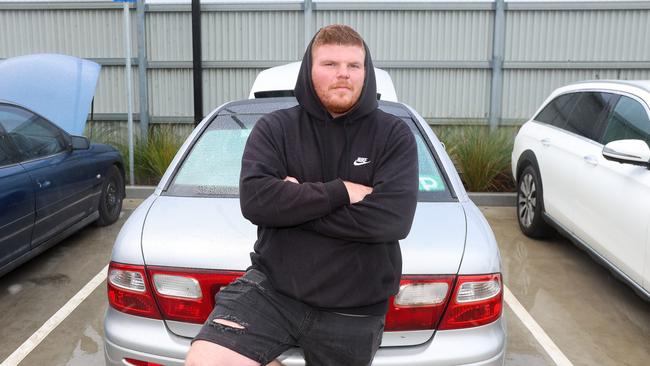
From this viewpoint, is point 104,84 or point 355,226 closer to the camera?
point 355,226

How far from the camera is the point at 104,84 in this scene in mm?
9617

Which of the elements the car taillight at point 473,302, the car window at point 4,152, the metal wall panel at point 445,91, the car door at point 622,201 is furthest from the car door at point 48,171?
the metal wall panel at point 445,91

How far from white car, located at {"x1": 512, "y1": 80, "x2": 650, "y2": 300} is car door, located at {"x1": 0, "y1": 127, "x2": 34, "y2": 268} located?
3.95 m

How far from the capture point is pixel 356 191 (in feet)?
6.50

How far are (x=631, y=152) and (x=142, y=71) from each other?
24.2 ft

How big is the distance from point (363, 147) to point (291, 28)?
7812 millimetres

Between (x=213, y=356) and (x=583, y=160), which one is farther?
(x=583, y=160)

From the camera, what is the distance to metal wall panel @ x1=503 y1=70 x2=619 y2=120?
9477mm

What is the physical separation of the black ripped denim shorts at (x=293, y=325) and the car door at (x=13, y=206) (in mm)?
2838

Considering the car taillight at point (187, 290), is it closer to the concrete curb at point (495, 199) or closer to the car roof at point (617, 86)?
the car roof at point (617, 86)

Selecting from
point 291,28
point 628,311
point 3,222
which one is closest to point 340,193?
point 3,222

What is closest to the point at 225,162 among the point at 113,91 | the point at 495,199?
the point at 495,199

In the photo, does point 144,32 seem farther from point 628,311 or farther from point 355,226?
point 355,226

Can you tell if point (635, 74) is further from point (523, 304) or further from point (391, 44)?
point (523, 304)
